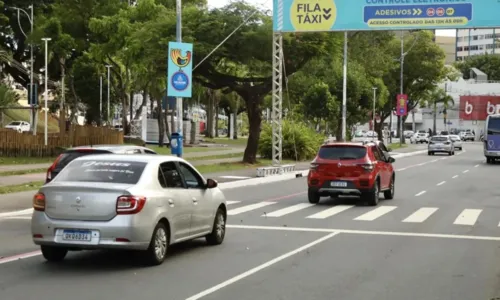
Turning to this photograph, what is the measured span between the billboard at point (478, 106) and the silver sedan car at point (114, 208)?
3886 inches

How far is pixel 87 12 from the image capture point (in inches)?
1857

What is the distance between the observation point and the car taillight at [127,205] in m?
9.19

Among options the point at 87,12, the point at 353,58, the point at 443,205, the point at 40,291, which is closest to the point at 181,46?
the point at 443,205

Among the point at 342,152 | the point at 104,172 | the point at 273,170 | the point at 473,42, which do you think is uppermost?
the point at 473,42

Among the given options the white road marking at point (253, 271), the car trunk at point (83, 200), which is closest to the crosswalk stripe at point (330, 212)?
the white road marking at point (253, 271)

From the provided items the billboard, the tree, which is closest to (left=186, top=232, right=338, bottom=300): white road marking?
the tree

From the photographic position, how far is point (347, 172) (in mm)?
19266

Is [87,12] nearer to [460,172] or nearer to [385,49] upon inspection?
[460,172]

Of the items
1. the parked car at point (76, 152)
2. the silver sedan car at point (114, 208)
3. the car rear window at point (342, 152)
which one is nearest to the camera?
the silver sedan car at point (114, 208)

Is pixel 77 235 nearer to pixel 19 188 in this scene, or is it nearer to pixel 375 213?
pixel 375 213

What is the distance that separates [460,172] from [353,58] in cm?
2771

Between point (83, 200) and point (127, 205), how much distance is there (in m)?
0.57

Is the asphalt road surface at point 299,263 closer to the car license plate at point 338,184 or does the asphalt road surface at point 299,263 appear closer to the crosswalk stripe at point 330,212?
the crosswalk stripe at point 330,212

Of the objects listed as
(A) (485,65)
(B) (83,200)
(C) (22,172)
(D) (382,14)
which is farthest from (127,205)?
(A) (485,65)
